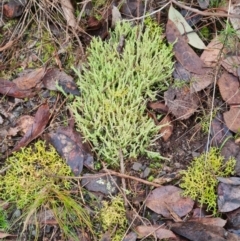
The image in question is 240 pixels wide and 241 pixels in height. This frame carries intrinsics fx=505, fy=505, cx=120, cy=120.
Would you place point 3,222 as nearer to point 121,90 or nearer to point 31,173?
point 31,173

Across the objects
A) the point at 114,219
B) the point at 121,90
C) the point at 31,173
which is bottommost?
the point at 114,219

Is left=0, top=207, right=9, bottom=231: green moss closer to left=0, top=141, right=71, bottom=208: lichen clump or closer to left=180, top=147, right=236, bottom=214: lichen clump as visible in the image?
left=0, top=141, right=71, bottom=208: lichen clump

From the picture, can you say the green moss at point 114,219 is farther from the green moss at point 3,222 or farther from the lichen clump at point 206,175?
the green moss at point 3,222

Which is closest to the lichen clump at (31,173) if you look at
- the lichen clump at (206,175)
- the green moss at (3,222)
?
the green moss at (3,222)

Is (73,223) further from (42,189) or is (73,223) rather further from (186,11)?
(186,11)

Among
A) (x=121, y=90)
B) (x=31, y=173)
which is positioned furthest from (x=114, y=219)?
(x=121, y=90)

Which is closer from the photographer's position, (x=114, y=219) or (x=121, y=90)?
(x=114, y=219)

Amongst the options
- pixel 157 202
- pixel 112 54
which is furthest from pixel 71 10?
pixel 157 202

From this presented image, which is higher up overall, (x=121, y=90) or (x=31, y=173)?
(x=121, y=90)
